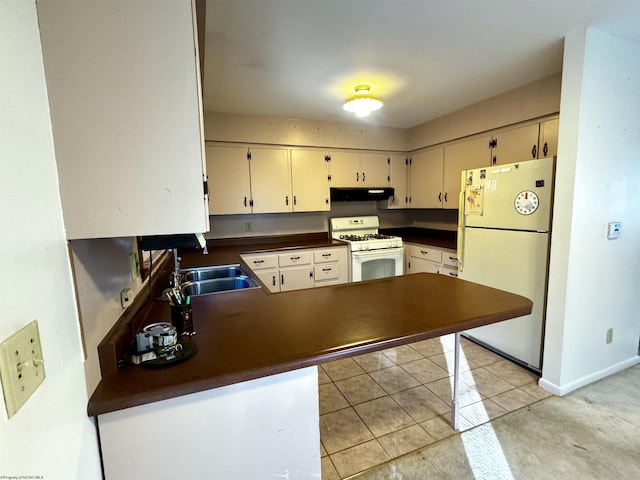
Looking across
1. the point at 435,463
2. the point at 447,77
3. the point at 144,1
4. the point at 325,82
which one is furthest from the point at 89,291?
the point at 447,77

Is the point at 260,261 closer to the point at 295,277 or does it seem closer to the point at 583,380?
the point at 295,277

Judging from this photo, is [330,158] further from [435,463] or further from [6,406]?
[6,406]

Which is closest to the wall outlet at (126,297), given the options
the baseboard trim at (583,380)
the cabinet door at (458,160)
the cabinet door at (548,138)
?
the baseboard trim at (583,380)

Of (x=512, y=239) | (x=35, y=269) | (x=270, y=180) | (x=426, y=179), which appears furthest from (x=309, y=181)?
(x=35, y=269)

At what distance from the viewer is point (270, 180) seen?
354 cm

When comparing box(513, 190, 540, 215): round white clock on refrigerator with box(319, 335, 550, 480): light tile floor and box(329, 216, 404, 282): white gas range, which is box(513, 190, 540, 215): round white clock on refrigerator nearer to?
box(319, 335, 550, 480): light tile floor

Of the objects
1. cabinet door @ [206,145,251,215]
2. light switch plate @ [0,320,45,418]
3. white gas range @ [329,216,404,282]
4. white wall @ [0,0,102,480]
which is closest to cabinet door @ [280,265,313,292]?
white gas range @ [329,216,404,282]

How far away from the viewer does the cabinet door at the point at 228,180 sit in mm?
3305

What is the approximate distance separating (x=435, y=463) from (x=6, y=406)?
70.0 inches

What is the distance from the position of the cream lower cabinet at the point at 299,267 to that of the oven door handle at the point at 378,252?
161 millimetres

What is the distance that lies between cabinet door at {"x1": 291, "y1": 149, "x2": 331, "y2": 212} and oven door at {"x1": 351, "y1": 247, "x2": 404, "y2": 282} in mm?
784

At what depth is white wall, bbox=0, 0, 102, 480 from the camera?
0.47m

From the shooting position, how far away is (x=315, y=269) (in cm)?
358

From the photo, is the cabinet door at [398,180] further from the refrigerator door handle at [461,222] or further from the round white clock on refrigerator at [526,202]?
the round white clock on refrigerator at [526,202]
